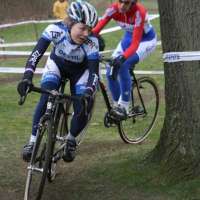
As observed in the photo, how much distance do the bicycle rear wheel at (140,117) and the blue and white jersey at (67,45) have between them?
2.11 meters

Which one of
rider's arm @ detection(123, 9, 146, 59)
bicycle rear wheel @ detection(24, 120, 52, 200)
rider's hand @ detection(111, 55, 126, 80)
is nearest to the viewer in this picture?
bicycle rear wheel @ detection(24, 120, 52, 200)

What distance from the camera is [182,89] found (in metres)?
5.58

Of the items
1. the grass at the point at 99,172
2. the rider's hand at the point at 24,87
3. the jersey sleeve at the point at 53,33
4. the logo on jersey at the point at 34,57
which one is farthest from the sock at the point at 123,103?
the rider's hand at the point at 24,87

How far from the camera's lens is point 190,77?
18.1 feet

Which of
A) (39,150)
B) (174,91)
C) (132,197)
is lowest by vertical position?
(132,197)

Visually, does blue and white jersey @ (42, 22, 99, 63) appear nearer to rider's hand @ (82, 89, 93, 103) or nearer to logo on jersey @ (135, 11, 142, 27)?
rider's hand @ (82, 89, 93, 103)

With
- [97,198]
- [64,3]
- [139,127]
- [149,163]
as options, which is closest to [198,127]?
[149,163]

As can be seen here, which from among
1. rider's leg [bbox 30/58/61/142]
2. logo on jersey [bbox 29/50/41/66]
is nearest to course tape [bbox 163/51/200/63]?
rider's leg [bbox 30/58/61/142]

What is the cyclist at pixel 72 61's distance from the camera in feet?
17.8

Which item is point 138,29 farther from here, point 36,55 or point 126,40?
point 36,55

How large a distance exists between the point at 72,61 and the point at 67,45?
0.22 m

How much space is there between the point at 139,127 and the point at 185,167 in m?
2.74

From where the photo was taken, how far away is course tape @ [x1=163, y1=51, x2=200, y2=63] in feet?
17.9

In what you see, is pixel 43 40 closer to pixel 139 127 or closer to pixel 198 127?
pixel 198 127
